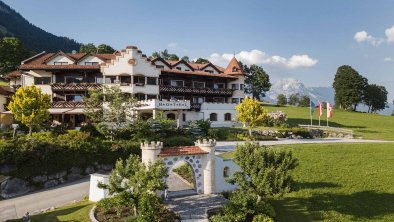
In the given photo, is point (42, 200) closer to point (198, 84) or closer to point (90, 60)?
point (90, 60)

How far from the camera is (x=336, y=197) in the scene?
2656 centimetres

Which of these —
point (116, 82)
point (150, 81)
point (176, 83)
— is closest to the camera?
point (116, 82)

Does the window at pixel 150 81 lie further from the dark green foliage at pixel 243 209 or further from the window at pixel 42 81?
the dark green foliage at pixel 243 209

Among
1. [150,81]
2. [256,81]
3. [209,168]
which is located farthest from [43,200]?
[256,81]

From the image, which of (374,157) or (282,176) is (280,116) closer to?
(374,157)

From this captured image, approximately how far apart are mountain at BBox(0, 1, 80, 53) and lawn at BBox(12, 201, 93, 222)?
456 feet

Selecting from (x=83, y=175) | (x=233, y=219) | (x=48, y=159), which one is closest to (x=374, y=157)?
(x=233, y=219)

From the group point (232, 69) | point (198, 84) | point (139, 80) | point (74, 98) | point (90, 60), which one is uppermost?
point (232, 69)

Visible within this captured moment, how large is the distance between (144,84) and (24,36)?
13560cm

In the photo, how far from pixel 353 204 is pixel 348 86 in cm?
7702

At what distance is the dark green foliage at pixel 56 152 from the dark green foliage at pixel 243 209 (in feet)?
53.5

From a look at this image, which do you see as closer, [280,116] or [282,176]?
[282,176]

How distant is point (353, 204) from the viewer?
84.3 feet

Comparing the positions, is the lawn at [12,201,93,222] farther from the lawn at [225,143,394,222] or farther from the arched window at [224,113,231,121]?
the arched window at [224,113,231,121]
